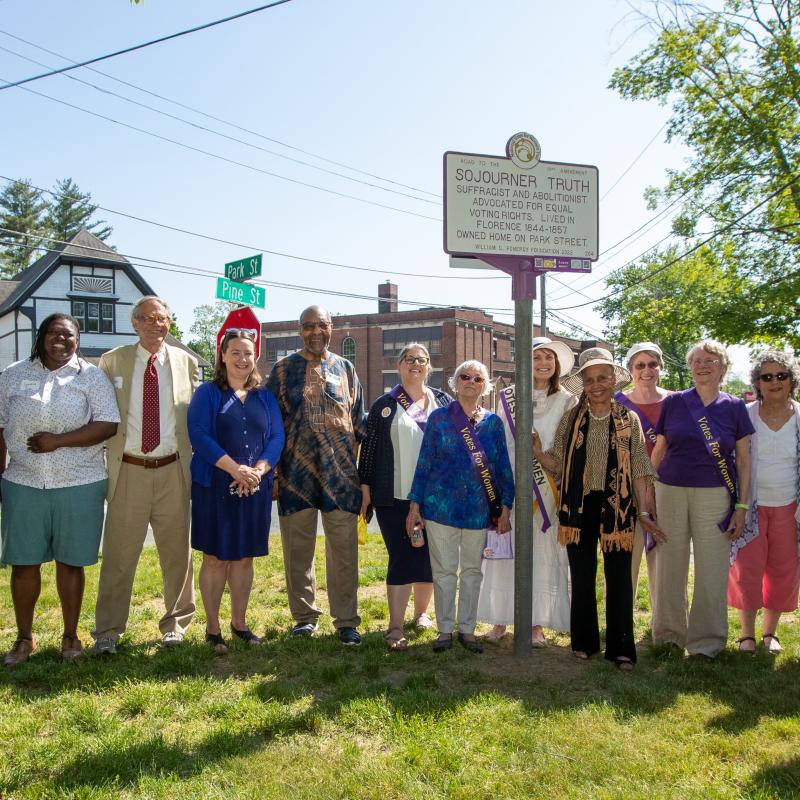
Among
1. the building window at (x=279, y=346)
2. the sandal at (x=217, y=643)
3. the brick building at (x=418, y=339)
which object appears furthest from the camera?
the building window at (x=279, y=346)

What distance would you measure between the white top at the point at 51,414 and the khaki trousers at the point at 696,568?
369cm

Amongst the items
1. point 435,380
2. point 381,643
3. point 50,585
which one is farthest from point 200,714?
point 435,380

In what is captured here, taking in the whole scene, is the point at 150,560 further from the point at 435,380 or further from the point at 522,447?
the point at 435,380

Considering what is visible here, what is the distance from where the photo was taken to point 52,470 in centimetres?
485

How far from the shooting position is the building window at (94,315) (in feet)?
108

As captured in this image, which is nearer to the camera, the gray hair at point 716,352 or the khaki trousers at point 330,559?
the gray hair at point 716,352

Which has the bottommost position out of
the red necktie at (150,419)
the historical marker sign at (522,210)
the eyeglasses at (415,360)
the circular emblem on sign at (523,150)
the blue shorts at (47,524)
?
the blue shorts at (47,524)

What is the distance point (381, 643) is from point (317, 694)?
1019 mm

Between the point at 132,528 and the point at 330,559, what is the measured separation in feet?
4.39

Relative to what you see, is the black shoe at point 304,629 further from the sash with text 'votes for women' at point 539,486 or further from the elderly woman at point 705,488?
the elderly woman at point 705,488

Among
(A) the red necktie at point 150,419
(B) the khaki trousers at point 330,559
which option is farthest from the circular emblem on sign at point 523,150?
(A) the red necktie at point 150,419

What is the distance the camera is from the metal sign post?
15.9ft

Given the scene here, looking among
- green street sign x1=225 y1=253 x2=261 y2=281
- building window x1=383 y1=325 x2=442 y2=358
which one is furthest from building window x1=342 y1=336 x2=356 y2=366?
green street sign x1=225 y1=253 x2=261 y2=281

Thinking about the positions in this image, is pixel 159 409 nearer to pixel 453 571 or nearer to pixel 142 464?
pixel 142 464
